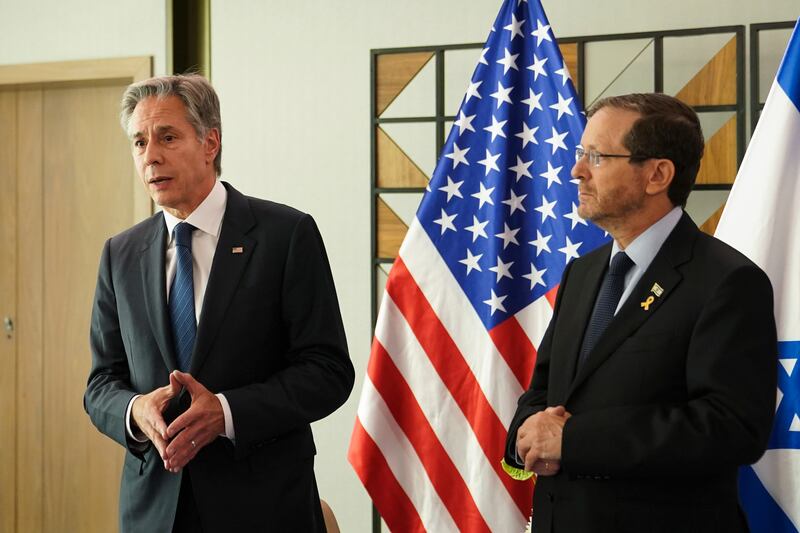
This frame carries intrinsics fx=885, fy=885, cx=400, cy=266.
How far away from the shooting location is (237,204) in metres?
1.96

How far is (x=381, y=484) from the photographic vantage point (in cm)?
280

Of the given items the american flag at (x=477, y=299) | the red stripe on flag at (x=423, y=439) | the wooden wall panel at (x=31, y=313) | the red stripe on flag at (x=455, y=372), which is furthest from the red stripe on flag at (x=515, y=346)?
the wooden wall panel at (x=31, y=313)

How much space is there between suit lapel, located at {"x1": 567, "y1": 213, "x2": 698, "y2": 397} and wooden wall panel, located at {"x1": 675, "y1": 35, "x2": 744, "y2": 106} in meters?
1.49

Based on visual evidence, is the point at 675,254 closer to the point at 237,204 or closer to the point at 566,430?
the point at 566,430

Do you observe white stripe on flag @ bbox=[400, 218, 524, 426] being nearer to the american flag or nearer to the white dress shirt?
the american flag

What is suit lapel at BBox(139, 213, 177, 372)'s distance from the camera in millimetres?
1826

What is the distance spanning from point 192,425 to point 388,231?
188 cm

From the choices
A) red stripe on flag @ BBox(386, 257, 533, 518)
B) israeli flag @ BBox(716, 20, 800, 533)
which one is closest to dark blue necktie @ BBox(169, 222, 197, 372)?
red stripe on flag @ BBox(386, 257, 533, 518)

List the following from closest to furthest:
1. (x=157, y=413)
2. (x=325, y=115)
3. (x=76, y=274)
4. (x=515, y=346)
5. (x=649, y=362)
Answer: (x=649, y=362), (x=157, y=413), (x=515, y=346), (x=325, y=115), (x=76, y=274)

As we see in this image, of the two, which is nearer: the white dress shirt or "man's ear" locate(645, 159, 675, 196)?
"man's ear" locate(645, 159, 675, 196)

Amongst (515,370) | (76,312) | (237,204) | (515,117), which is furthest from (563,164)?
(76,312)

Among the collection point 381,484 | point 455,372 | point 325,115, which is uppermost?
point 325,115

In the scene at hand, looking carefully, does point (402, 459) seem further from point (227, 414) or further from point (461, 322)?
point (227, 414)

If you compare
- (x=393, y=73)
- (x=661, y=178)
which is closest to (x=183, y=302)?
(x=661, y=178)
